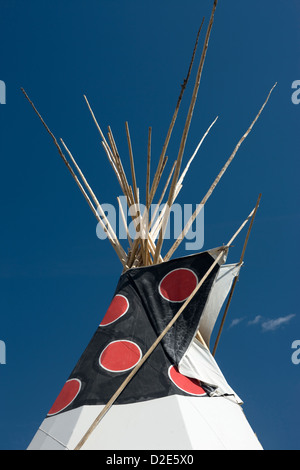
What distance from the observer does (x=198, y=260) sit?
277cm

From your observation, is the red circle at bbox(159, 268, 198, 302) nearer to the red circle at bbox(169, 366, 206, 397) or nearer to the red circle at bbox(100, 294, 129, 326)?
the red circle at bbox(100, 294, 129, 326)

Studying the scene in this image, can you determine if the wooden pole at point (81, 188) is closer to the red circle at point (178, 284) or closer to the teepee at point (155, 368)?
the teepee at point (155, 368)

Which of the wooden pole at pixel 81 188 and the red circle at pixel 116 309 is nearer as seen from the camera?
the red circle at pixel 116 309

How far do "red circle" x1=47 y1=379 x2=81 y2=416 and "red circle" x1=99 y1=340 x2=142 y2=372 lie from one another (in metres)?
0.19

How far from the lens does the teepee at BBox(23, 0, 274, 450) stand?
198cm

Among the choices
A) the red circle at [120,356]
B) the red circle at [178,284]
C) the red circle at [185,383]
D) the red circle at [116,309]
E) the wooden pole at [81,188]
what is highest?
the wooden pole at [81,188]

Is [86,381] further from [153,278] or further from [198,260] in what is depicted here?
[198,260]

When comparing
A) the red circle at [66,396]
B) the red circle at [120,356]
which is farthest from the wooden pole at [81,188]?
the red circle at [66,396]

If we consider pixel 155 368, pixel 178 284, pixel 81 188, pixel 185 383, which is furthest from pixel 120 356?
pixel 81 188

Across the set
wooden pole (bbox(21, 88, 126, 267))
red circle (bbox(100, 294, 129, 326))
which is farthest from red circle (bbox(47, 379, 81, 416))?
wooden pole (bbox(21, 88, 126, 267))

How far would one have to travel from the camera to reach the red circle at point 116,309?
8.67ft

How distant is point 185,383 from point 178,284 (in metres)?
0.68
